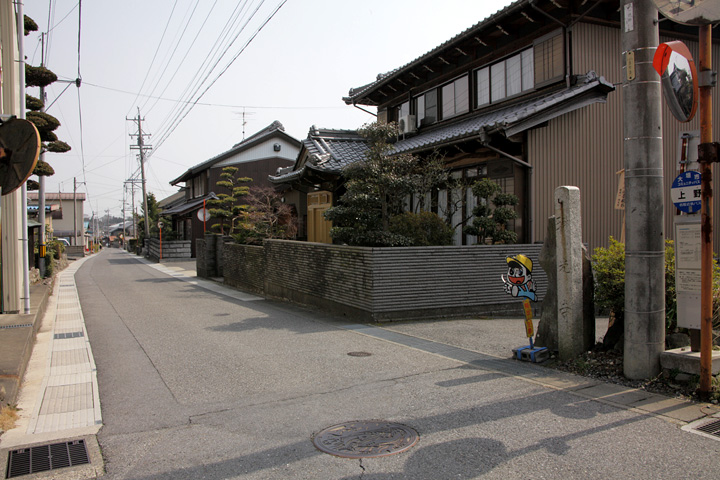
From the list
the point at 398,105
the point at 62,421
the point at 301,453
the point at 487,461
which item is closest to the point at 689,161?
the point at 487,461

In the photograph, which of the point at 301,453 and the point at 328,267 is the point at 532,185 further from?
the point at 301,453

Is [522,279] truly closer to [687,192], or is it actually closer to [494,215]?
[687,192]

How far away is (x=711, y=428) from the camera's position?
4.75 m

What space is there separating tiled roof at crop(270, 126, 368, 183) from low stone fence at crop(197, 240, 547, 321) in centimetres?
563

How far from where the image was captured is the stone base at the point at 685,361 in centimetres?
568

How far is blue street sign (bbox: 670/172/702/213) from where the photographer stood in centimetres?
562

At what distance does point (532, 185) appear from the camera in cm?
1291

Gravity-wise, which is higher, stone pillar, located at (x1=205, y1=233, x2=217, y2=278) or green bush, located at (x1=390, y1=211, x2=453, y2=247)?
green bush, located at (x1=390, y1=211, x2=453, y2=247)

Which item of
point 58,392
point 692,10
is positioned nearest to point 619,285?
point 692,10

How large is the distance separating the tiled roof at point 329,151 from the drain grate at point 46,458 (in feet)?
44.1

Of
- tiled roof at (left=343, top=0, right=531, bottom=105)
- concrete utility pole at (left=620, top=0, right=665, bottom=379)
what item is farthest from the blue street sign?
tiled roof at (left=343, top=0, right=531, bottom=105)

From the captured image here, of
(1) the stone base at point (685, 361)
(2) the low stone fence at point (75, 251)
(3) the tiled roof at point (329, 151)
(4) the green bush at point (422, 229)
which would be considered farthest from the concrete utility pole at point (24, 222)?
(2) the low stone fence at point (75, 251)

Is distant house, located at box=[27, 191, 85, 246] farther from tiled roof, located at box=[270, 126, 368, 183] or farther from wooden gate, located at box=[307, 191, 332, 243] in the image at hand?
tiled roof, located at box=[270, 126, 368, 183]

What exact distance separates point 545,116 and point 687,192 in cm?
737
